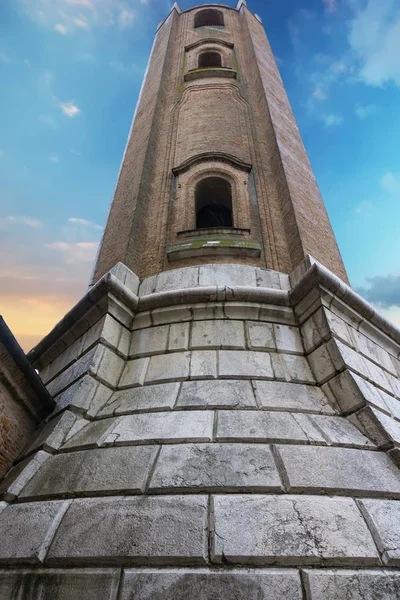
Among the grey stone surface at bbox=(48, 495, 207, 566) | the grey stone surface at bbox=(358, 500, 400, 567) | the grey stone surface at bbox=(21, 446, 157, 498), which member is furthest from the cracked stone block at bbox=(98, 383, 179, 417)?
the grey stone surface at bbox=(358, 500, 400, 567)

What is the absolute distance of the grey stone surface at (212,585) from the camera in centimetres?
204

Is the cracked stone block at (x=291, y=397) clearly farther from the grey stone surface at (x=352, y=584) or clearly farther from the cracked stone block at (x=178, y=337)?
the grey stone surface at (x=352, y=584)

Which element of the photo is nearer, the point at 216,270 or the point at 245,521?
the point at 245,521

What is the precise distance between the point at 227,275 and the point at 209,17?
14764 millimetres

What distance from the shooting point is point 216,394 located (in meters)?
3.46

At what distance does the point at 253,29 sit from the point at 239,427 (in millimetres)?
14882

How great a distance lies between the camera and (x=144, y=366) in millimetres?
4027

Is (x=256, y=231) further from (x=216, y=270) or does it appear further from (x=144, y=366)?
(x=144, y=366)

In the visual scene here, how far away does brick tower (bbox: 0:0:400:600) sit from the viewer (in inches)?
87.0

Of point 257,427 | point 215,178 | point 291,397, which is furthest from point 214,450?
point 215,178

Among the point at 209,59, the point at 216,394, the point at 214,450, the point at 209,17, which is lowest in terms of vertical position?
the point at 214,450

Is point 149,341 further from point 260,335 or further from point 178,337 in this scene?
point 260,335

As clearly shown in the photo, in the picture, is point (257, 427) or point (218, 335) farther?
point (218, 335)

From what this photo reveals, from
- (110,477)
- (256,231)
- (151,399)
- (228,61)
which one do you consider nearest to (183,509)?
(110,477)
